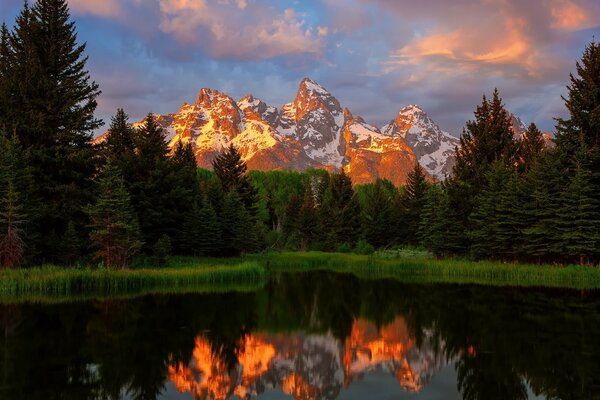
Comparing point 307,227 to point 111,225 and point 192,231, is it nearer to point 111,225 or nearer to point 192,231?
point 192,231

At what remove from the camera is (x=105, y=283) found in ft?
94.8

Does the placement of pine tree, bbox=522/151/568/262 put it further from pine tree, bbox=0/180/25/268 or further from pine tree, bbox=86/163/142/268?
pine tree, bbox=0/180/25/268

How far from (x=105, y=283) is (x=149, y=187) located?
692 inches

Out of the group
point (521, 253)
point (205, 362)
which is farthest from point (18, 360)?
point (521, 253)

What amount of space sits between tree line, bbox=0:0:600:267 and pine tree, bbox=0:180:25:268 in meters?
0.08

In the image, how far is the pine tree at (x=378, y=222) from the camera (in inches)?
3231

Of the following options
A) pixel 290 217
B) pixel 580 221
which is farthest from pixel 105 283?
pixel 290 217

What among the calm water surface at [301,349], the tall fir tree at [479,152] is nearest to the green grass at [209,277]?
the calm water surface at [301,349]

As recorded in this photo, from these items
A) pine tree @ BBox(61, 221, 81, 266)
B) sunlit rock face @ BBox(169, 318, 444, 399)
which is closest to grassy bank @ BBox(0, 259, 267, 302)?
pine tree @ BBox(61, 221, 81, 266)

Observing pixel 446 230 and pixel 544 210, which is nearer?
pixel 544 210

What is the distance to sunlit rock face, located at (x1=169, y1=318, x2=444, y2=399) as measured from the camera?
503 inches

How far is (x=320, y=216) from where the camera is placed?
85750mm

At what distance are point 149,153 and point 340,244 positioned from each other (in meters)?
41.0

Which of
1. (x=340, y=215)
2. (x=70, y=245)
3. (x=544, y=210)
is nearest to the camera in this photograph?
(x=70, y=245)
